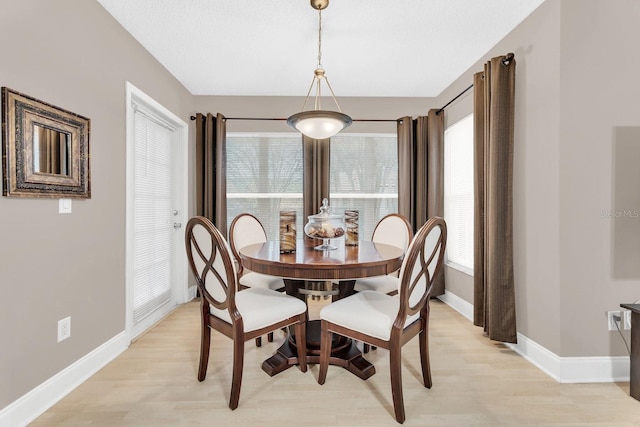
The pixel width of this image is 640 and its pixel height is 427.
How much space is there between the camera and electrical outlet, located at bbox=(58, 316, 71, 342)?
1750 millimetres

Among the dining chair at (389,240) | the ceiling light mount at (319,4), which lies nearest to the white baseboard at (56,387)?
the dining chair at (389,240)

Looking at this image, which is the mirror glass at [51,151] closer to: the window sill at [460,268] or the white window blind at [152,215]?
the white window blind at [152,215]

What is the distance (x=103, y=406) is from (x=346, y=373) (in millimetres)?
1391

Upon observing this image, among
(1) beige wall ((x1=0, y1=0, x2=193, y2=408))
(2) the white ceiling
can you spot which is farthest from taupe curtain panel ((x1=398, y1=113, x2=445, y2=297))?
(1) beige wall ((x1=0, y1=0, x2=193, y2=408))

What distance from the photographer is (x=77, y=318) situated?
6.16 feet

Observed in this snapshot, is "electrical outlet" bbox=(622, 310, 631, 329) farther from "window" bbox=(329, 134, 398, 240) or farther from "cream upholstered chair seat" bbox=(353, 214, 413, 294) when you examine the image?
"window" bbox=(329, 134, 398, 240)

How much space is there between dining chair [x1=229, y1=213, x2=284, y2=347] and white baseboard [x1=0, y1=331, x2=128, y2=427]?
1008 millimetres

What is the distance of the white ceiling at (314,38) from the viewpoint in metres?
2.09

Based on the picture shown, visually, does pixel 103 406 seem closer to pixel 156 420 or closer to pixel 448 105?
pixel 156 420

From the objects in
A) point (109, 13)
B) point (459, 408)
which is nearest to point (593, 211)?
point (459, 408)

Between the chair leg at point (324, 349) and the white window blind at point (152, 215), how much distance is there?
5.93 ft

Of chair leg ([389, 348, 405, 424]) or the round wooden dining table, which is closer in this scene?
chair leg ([389, 348, 405, 424])

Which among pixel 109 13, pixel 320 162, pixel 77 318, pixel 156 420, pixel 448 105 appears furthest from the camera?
pixel 320 162

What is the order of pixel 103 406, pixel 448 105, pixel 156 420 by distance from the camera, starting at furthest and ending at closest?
pixel 448 105 → pixel 103 406 → pixel 156 420
